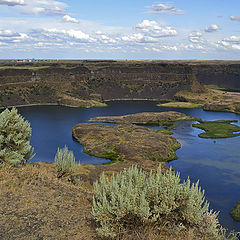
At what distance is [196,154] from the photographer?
217 ft

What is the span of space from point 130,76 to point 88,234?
183360mm

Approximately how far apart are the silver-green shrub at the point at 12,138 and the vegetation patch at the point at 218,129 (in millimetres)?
64025

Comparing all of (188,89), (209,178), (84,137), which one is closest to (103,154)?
(84,137)

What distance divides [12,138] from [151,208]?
1800cm

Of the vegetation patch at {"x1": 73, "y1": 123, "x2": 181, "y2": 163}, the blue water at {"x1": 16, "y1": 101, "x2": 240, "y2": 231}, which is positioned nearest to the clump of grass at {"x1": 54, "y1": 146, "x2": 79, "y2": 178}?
the blue water at {"x1": 16, "y1": 101, "x2": 240, "y2": 231}

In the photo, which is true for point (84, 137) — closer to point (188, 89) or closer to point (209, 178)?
point (209, 178)

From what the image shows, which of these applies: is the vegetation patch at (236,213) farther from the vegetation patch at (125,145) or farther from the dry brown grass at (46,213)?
the dry brown grass at (46,213)

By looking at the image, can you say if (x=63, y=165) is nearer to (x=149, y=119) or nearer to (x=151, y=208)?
(x=151, y=208)

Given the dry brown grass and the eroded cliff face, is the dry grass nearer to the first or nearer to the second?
the dry brown grass

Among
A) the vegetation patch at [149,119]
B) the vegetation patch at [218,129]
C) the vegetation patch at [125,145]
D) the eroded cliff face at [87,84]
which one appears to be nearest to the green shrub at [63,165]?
the vegetation patch at [125,145]

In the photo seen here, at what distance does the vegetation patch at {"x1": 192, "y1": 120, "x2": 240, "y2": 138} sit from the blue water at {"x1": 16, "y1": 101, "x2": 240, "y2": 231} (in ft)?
8.84

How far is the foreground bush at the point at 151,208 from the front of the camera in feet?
47.4

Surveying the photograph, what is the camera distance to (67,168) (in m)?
32.1

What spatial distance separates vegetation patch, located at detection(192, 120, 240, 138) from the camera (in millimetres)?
84812
